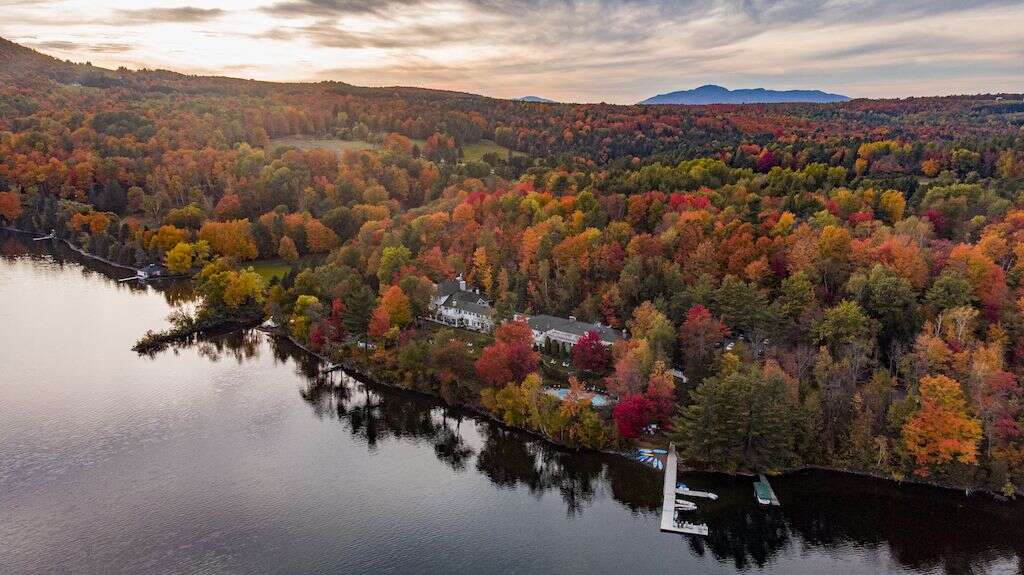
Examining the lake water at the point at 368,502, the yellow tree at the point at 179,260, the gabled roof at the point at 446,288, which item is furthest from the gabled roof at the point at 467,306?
the yellow tree at the point at 179,260

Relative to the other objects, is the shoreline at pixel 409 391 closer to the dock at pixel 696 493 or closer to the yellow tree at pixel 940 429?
the dock at pixel 696 493

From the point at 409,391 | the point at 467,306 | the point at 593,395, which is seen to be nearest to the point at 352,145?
the point at 467,306

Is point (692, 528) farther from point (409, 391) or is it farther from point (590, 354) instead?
point (409, 391)

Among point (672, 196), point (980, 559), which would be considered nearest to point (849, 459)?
point (980, 559)

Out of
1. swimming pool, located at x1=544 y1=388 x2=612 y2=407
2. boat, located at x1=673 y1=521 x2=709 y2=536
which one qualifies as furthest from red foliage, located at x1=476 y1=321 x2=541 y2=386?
boat, located at x1=673 y1=521 x2=709 y2=536

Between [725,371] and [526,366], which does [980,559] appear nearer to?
[725,371]

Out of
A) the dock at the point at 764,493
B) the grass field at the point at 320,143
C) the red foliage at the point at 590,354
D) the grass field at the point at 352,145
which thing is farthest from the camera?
the grass field at the point at 320,143
